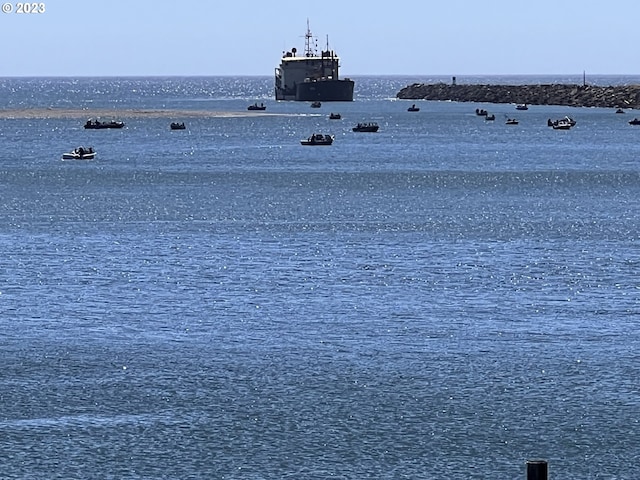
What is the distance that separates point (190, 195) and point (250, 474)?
92.5 meters

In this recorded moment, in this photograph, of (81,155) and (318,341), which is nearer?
(318,341)

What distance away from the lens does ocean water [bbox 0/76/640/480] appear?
4388 centimetres

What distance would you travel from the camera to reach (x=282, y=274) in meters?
78.0

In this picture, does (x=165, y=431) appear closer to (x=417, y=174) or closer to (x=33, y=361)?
(x=33, y=361)

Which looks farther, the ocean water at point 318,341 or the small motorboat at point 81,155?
the small motorboat at point 81,155

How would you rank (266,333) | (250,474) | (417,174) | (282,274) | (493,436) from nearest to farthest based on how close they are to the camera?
(250,474)
(493,436)
(266,333)
(282,274)
(417,174)

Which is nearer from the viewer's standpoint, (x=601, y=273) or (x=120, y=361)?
(x=120, y=361)

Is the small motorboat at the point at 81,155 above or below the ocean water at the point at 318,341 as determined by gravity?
below

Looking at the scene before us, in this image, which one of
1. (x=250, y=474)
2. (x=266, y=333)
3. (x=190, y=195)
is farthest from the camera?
(x=190, y=195)

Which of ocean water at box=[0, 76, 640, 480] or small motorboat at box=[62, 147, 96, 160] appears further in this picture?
small motorboat at box=[62, 147, 96, 160]

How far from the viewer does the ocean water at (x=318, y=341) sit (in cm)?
4388

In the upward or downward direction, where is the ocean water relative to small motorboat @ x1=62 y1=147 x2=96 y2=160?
upward

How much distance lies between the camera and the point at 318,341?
195 feet

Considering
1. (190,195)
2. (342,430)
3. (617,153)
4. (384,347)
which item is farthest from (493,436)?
(617,153)
